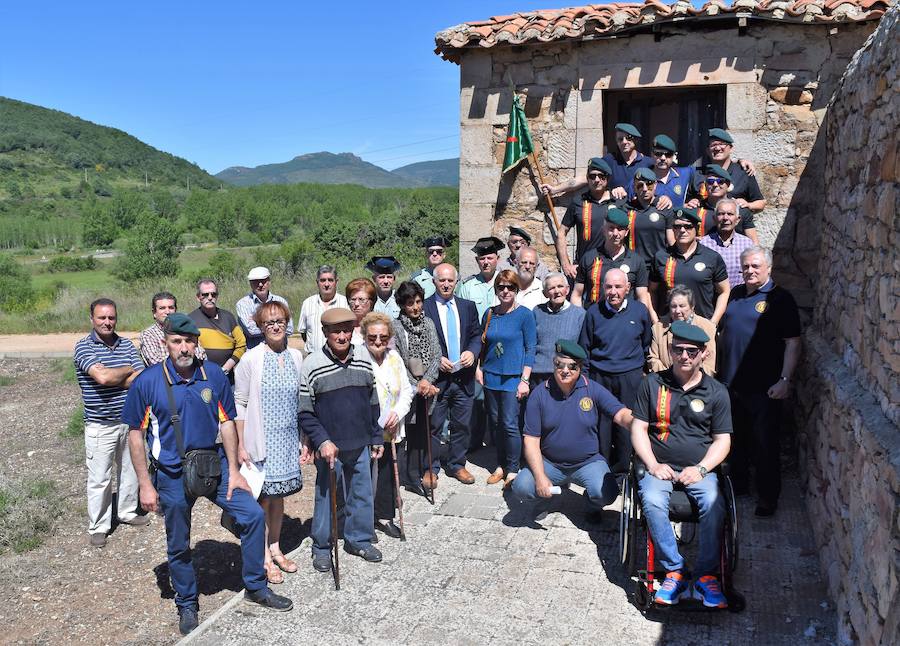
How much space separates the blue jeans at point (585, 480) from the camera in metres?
5.15

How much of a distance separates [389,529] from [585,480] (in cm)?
143

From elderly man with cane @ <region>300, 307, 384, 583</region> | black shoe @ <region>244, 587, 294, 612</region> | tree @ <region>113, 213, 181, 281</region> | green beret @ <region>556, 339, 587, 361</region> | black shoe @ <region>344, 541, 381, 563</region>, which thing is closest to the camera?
black shoe @ <region>244, 587, 294, 612</region>

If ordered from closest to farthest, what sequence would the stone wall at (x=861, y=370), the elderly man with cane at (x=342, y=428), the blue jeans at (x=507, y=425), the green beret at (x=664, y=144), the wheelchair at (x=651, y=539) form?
the stone wall at (x=861, y=370)
the wheelchair at (x=651, y=539)
the elderly man with cane at (x=342, y=428)
the blue jeans at (x=507, y=425)
the green beret at (x=664, y=144)

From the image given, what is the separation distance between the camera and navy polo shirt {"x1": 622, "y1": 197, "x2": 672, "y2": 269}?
638 centimetres

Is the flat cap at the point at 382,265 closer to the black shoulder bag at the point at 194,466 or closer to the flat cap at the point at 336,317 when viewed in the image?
the flat cap at the point at 336,317

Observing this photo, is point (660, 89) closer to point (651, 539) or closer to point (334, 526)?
point (651, 539)

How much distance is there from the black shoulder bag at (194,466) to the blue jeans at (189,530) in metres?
0.10

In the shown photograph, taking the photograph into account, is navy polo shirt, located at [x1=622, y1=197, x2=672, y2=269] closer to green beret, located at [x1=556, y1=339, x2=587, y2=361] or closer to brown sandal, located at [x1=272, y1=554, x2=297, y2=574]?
green beret, located at [x1=556, y1=339, x2=587, y2=361]

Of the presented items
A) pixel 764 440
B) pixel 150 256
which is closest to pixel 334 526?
pixel 764 440

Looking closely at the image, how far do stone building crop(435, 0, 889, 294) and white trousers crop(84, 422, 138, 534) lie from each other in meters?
3.86

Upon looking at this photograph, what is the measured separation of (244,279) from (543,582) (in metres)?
20.9

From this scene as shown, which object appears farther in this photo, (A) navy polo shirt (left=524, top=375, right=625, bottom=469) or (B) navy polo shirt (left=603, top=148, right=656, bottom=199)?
(B) navy polo shirt (left=603, top=148, right=656, bottom=199)

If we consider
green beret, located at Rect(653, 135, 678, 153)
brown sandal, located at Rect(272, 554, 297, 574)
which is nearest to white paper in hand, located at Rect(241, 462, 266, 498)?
brown sandal, located at Rect(272, 554, 297, 574)

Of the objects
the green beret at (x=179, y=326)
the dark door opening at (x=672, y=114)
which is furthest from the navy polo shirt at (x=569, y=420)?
the dark door opening at (x=672, y=114)
